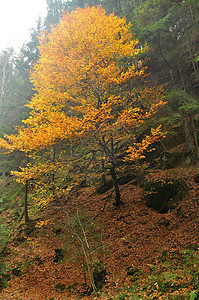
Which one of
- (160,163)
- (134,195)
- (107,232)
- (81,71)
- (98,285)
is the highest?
(81,71)

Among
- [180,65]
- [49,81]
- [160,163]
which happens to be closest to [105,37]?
[49,81]

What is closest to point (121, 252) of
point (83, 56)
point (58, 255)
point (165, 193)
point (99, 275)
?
point (99, 275)

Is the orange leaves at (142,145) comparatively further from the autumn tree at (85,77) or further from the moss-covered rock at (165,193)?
the moss-covered rock at (165,193)

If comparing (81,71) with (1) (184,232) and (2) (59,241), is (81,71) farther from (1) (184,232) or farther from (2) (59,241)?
(2) (59,241)

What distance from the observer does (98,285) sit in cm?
598

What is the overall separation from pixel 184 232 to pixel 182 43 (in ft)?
37.3

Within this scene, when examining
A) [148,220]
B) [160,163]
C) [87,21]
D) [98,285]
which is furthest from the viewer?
[160,163]

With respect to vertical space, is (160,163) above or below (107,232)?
above

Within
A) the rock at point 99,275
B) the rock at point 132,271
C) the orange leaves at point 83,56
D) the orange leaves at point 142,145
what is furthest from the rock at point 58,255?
the orange leaves at point 83,56

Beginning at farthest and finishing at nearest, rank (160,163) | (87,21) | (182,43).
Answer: (182,43), (160,163), (87,21)

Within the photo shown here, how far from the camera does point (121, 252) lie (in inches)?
277

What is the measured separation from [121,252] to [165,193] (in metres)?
3.19

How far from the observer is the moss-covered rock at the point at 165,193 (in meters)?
7.97

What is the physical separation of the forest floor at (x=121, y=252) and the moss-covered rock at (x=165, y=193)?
0.28m
